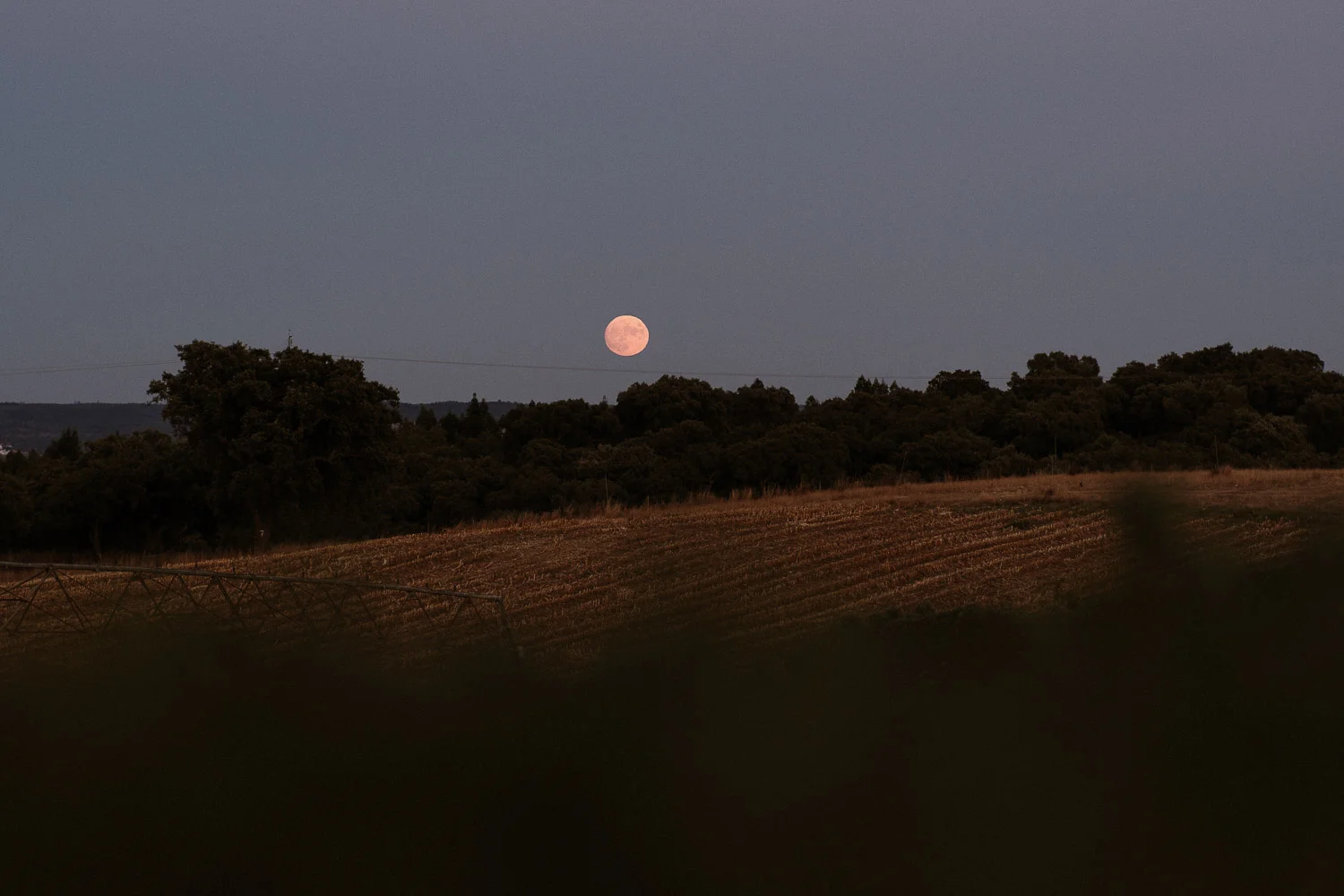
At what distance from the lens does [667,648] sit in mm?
3941

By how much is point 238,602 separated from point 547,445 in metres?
39.8

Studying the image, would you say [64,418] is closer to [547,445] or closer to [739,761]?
[547,445]

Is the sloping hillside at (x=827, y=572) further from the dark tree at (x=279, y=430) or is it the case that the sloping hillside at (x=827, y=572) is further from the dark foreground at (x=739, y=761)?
the dark tree at (x=279, y=430)

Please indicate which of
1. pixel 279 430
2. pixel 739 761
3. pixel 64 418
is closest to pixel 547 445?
pixel 279 430

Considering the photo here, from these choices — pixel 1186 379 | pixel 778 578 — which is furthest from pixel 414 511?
pixel 778 578

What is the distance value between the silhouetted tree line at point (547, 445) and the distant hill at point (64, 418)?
29.1 meters

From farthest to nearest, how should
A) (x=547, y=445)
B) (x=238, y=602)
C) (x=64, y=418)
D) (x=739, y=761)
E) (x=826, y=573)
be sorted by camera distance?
1. (x=64, y=418)
2. (x=547, y=445)
3. (x=826, y=573)
4. (x=238, y=602)
5. (x=739, y=761)

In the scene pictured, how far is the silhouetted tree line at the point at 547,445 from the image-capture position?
34406 millimetres

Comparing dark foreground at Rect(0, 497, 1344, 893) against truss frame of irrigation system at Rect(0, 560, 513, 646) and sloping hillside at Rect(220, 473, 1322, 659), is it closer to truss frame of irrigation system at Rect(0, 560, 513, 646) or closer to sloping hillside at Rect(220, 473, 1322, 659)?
sloping hillside at Rect(220, 473, 1322, 659)

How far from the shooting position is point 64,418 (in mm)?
91438

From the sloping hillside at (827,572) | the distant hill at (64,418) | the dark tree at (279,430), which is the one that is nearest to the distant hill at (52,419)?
the distant hill at (64,418)

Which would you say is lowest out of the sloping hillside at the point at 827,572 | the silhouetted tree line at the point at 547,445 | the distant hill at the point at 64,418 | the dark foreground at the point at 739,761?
the dark foreground at the point at 739,761

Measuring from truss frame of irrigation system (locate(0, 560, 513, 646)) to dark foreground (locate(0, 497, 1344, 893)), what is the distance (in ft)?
1.14

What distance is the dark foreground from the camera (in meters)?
3.40
